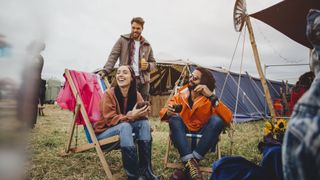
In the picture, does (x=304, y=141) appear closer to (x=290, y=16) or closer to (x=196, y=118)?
(x=196, y=118)

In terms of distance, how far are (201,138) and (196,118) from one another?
339 millimetres

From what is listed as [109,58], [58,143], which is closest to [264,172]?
[109,58]

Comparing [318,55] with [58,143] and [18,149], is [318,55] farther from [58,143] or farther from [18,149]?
[58,143]

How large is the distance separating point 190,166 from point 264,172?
1.30 meters

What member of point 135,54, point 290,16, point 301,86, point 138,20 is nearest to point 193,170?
point 135,54

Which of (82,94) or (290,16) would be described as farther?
(290,16)

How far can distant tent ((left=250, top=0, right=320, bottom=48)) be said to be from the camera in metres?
4.52

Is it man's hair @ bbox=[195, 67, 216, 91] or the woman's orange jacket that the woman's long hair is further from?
man's hair @ bbox=[195, 67, 216, 91]

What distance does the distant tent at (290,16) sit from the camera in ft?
14.8

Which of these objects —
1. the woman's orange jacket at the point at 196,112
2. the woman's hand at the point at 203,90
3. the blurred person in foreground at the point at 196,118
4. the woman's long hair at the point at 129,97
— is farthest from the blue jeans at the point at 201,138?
the woman's long hair at the point at 129,97

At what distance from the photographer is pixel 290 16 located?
4.89 metres

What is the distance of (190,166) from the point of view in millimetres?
2777

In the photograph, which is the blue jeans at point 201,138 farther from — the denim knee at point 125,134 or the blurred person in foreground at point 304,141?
the blurred person in foreground at point 304,141

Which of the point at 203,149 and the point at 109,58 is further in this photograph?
the point at 109,58
